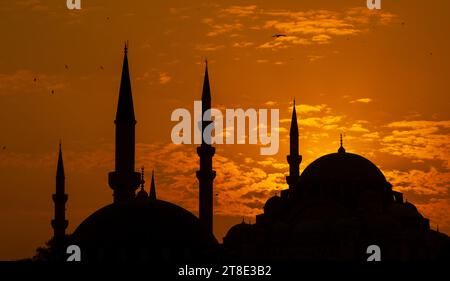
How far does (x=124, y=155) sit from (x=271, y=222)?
15444 mm

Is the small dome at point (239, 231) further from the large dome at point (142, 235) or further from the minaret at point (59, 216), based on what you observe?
the large dome at point (142, 235)

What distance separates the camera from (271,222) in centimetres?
5747

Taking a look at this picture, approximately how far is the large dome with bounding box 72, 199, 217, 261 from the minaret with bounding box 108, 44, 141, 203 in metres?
1.22

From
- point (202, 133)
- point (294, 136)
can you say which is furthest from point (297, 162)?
point (202, 133)

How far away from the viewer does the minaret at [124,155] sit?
43156 millimetres

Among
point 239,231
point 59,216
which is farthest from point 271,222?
point 59,216

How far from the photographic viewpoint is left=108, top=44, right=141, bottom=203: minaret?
4316 centimetres

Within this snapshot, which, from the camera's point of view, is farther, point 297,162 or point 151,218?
point 297,162

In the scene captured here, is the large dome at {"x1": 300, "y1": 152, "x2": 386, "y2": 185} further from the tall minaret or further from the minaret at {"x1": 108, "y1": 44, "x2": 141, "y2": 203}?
the minaret at {"x1": 108, "y1": 44, "x2": 141, "y2": 203}

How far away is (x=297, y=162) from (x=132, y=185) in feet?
47.6

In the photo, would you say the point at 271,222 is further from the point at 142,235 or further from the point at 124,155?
the point at 142,235
